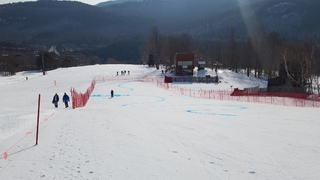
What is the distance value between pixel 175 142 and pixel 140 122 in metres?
4.79

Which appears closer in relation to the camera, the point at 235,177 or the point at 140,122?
the point at 235,177

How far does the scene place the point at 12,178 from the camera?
25.0 feet

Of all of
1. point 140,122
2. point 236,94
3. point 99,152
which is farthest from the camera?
point 236,94

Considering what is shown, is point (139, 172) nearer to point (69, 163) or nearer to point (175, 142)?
point (69, 163)

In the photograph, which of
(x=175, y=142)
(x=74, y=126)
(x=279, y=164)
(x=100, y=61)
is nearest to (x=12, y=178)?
(x=175, y=142)

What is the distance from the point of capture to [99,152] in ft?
31.8

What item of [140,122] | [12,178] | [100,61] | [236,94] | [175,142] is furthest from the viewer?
[100,61]

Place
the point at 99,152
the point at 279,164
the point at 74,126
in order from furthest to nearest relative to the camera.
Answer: the point at 74,126 < the point at 99,152 < the point at 279,164

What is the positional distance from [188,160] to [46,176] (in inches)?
157

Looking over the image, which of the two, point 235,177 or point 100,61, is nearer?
point 235,177

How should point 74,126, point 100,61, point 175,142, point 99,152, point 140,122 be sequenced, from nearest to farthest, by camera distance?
point 99,152 < point 175,142 < point 74,126 < point 140,122 < point 100,61

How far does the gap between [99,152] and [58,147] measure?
165 centimetres

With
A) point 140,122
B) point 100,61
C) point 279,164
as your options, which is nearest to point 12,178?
point 279,164

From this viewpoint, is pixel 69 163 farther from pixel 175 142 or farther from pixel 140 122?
pixel 140 122
